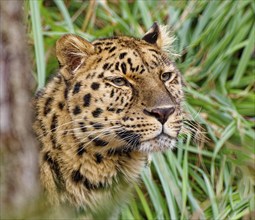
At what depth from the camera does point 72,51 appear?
4840 mm

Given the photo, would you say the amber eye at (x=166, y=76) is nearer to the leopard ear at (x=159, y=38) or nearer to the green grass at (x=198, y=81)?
the leopard ear at (x=159, y=38)

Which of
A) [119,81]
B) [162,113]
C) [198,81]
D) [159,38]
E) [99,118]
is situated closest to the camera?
[162,113]

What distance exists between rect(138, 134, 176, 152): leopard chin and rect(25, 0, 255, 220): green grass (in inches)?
72.6

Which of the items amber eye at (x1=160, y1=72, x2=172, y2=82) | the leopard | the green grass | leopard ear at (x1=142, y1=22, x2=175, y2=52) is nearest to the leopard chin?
the leopard

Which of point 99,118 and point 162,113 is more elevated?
point 99,118

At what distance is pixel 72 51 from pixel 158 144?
800 millimetres

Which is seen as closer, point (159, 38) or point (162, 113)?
point (162, 113)

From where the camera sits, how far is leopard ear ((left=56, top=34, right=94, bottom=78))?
482cm

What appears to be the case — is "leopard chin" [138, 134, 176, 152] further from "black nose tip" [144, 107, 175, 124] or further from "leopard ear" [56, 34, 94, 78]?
"leopard ear" [56, 34, 94, 78]

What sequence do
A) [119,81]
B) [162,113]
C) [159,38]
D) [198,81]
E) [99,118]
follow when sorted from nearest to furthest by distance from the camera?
[162,113], [99,118], [119,81], [159,38], [198,81]

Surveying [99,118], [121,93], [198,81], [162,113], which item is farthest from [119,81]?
[198,81]

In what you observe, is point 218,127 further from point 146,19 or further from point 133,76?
point 133,76

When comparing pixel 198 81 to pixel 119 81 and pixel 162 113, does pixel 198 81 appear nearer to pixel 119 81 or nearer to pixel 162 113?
pixel 119 81

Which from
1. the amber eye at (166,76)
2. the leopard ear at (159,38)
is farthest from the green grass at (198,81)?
the amber eye at (166,76)
